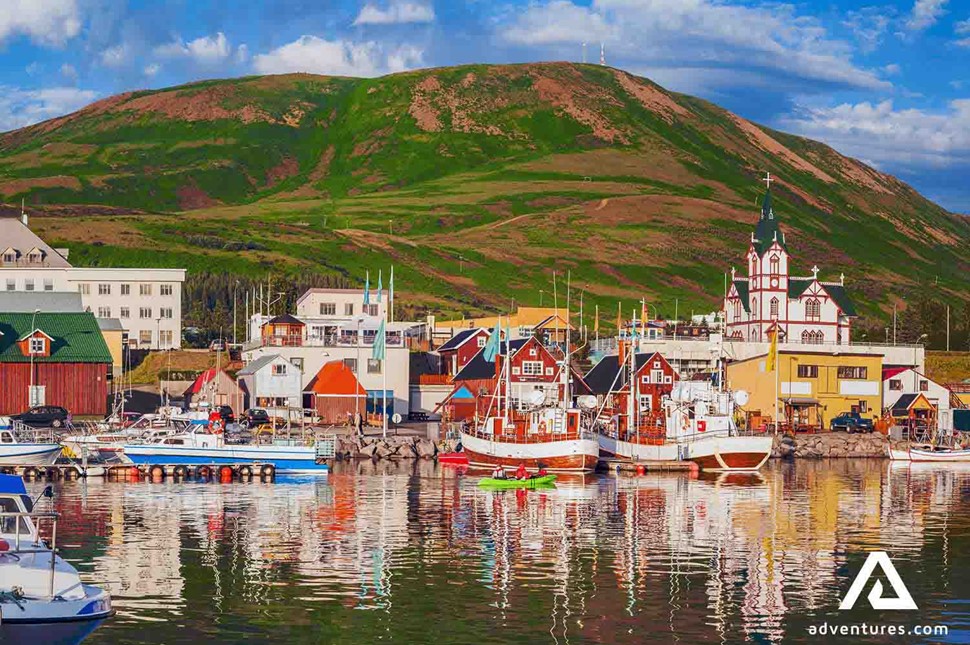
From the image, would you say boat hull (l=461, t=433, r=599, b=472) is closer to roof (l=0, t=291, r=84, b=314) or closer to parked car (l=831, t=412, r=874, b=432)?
parked car (l=831, t=412, r=874, b=432)

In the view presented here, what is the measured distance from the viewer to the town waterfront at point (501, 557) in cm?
4147

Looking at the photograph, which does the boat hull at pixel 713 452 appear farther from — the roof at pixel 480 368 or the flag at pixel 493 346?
the roof at pixel 480 368

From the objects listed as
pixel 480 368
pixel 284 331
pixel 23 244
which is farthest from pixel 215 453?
pixel 23 244

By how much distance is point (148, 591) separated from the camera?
4572 centimetres

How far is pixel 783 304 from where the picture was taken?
157125mm

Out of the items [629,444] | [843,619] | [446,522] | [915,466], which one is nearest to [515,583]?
[843,619]

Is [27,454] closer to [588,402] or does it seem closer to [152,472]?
[152,472]

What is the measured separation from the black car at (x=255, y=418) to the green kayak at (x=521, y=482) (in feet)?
111

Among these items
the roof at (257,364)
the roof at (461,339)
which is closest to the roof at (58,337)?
the roof at (257,364)

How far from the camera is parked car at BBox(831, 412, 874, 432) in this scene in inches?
4931

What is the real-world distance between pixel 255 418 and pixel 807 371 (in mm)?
47882

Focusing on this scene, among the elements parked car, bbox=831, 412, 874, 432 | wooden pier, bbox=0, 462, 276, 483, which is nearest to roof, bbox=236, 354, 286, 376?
wooden pier, bbox=0, 462, 276, 483

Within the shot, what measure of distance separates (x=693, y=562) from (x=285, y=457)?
1594 inches

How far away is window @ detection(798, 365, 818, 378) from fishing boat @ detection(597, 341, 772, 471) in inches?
1050
